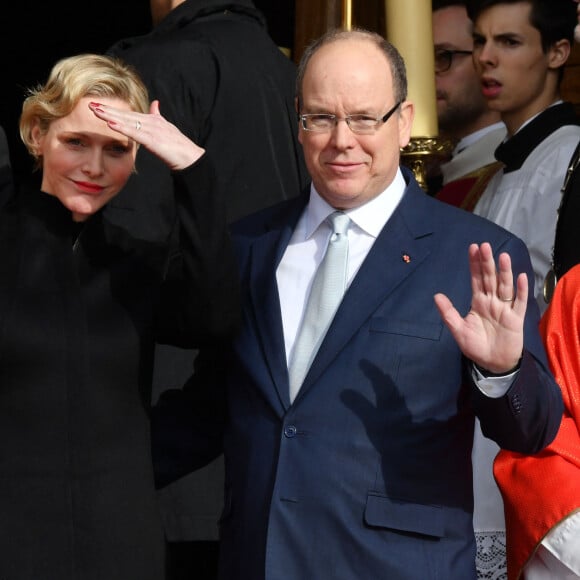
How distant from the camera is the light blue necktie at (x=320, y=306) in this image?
270 centimetres

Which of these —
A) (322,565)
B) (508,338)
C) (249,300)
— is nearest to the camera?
(508,338)

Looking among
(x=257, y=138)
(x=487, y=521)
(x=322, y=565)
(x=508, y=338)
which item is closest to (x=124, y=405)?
(x=322, y=565)

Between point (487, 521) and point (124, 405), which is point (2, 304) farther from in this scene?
point (487, 521)

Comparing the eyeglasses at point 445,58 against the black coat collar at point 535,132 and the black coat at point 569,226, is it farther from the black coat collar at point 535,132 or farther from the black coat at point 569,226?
the black coat at point 569,226

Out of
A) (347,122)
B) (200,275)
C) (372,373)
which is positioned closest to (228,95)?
(347,122)

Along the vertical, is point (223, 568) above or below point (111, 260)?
Answer: below

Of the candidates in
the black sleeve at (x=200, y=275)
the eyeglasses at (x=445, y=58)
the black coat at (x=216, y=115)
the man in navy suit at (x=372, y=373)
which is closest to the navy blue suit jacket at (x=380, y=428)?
the man in navy suit at (x=372, y=373)

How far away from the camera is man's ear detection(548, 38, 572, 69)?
3.96 meters

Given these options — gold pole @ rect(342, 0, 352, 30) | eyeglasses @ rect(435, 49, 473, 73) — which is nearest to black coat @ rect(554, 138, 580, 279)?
gold pole @ rect(342, 0, 352, 30)

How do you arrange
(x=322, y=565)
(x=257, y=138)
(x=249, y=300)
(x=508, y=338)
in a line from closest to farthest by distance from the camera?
(x=508, y=338) → (x=322, y=565) → (x=249, y=300) → (x=257, y=138)

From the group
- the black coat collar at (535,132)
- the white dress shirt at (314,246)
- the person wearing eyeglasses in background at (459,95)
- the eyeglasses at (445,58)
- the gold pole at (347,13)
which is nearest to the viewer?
the white dress shirt at (314,246)

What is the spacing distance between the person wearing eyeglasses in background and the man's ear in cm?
63

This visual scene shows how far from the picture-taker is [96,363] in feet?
8.45

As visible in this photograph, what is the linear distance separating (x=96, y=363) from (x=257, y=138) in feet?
3.18
